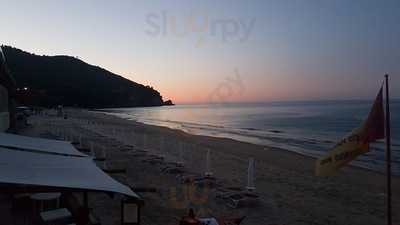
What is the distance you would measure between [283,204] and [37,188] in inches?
298

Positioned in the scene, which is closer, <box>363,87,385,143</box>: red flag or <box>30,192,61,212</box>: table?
<box>363,87,385,143</box>: red flag

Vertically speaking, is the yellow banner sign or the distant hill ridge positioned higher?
the distant hill ridge

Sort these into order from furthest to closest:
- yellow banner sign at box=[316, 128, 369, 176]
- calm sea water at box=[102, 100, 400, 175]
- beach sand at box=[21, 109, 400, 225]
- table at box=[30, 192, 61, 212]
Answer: calm sea water at box=[102, 100, 400, 175] < beach sand at box=[21, 109, 400, 225] < table at box=[30, 192, 61, 212] < yellow banner sign at box=[316, 128, 369, 176]

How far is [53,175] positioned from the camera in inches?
171

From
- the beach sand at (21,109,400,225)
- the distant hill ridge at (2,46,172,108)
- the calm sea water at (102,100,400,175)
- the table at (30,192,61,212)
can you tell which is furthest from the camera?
the distant hill ridge at (2,46,172,108)

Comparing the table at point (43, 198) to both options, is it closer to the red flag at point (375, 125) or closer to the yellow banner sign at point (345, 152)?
the yellow banner sign at point (345, 152)

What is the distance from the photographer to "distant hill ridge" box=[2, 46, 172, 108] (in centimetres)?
10519

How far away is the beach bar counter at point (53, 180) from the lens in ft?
12.7

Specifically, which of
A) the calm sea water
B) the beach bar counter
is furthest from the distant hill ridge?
the beach bar counter

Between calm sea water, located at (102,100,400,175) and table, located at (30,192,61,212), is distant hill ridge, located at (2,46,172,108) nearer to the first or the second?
calm sea water, located at (102,100,400,175)

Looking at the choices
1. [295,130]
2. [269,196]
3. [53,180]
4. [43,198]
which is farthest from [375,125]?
[295,130]

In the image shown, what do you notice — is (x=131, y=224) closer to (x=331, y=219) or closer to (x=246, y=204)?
(x=246, y=204)

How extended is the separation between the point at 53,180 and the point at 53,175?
0.95 ft

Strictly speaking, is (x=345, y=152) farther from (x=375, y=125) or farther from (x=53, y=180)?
(x=53, y=180)
